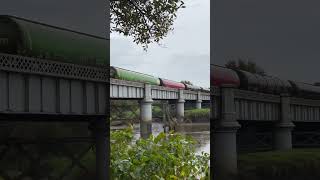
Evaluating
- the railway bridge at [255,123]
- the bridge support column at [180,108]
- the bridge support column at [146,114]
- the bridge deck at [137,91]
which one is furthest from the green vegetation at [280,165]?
the bridge support column at [146,114]

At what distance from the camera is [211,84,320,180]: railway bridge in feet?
10.6

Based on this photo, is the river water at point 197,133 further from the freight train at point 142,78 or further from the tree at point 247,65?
the tree at point 247,65

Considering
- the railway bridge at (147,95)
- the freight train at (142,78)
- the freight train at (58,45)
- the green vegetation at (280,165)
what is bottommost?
the green vegetation at (280,165)

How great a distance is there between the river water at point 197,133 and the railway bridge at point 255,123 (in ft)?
0.36

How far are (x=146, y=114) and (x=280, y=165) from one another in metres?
1.13

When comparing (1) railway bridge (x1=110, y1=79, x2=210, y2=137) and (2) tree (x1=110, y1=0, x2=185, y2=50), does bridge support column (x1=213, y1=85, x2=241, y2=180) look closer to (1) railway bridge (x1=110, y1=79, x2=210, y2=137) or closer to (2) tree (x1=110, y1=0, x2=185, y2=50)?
(1) railway bridge (x1=110, y1=79, x2=210, y2=137)

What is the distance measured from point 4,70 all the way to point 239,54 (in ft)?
5.56

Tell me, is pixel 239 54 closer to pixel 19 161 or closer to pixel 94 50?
pixel 94 50

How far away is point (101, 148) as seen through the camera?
350cm

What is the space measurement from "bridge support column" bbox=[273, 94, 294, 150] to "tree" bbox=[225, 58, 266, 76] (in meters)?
0.27

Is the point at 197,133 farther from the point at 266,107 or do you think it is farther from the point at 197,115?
the point at 266,107

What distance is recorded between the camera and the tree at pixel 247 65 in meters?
3.23

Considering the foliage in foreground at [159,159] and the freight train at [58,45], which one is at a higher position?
the freight train at [58,45]

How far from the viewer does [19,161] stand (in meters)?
Result: 3.15
